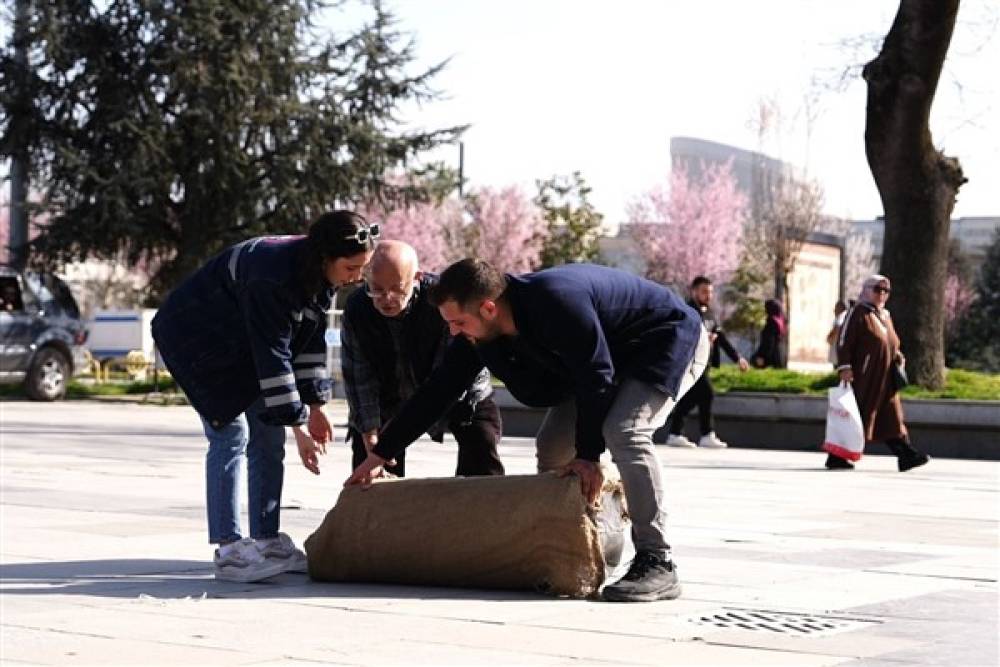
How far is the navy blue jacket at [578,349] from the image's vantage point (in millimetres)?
7152

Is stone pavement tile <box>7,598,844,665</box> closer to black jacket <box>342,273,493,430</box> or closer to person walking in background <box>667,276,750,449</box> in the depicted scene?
black jacket <box>342,273,493,430</box>

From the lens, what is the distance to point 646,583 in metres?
7.40

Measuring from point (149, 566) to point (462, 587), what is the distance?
151 cm

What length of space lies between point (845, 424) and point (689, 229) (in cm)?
5460

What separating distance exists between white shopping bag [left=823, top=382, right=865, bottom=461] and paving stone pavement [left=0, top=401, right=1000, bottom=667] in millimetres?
3047

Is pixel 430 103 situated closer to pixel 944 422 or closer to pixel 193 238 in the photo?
pixel 193 238

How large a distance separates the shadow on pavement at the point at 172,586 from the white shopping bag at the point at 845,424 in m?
9.42

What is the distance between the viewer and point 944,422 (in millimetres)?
20344

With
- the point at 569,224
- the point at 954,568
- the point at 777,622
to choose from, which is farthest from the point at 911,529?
the point at 569,224

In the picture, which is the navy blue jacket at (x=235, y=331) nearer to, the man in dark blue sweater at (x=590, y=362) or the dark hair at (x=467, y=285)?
the man in dark blue sweater at (x=590, y=362)

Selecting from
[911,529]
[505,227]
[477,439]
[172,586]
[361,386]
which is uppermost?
[505,227]

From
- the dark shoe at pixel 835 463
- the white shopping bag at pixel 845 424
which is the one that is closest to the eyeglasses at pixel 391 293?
the white shopping bag at pixel 845 424

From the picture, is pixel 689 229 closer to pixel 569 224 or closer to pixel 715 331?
pixel 569 224

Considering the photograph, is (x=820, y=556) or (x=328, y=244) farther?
(x=820, y=556)
